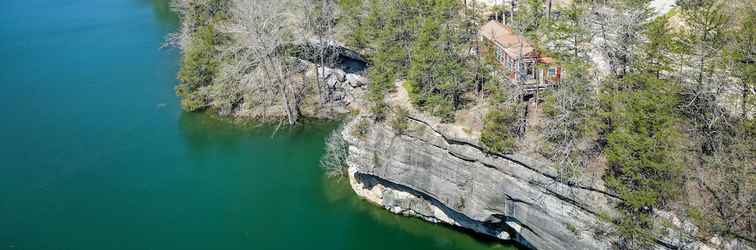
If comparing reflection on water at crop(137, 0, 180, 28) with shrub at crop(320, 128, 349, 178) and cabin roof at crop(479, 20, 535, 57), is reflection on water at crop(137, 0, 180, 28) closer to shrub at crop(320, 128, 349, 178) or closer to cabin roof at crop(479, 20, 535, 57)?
shrub at crop(320, 128, 349, 178)

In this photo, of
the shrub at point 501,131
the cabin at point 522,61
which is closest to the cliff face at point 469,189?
the shrub at point 501,131

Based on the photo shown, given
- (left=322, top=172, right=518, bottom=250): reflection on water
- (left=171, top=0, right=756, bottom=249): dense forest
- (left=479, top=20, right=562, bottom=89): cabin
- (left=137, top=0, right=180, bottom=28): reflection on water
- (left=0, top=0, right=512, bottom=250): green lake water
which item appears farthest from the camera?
(left=137, top=0, right=180, bottom=28): reflection on water

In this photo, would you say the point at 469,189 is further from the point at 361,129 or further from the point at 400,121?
the point at 361,129

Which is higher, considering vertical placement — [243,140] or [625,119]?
[625,119]

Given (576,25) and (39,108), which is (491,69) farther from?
(39,108)

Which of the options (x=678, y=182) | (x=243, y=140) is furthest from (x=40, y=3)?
(x=678, y=182)

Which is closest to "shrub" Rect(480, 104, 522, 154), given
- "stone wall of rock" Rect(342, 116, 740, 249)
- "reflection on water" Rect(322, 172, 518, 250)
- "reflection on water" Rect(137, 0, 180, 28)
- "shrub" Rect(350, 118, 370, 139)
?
"stone wall of rock" Rect(342, 116, 740, 249)
